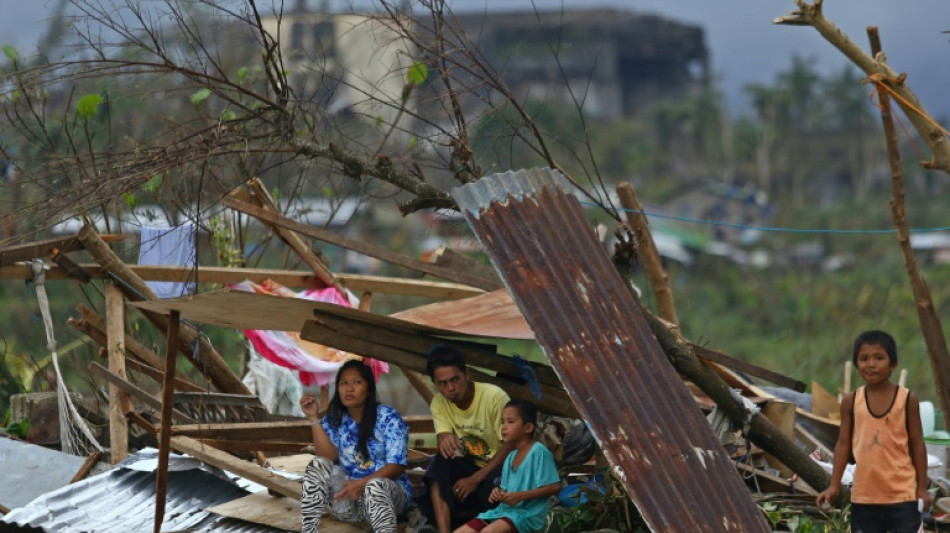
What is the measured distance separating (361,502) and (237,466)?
29.7 inches

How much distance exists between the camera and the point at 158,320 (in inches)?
303

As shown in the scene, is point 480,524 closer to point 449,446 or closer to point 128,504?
point 449,446

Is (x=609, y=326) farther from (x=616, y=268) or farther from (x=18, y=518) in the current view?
(x=18, y=518)

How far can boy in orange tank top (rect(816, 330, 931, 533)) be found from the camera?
5.04 meters

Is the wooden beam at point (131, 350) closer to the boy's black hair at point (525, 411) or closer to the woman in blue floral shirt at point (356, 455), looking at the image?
the woman in blue floral shirt at point (356, 455)

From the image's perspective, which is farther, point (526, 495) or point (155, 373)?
point (155, 373)

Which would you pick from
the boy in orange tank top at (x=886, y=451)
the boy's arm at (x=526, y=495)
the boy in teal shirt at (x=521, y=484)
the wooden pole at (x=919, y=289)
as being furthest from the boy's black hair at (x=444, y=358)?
the wooden pole at (x=919, y=289)

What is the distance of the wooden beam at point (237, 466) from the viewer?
631 cm

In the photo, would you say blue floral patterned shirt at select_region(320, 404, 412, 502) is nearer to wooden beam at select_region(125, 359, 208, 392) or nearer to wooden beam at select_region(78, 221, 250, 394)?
wooden beam at select_region(78, 221, 250, 394)

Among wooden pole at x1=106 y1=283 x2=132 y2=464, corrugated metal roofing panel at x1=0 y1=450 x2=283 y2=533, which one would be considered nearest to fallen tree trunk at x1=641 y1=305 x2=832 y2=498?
corrugated metal roofing panel at x1=0 y1=450 x2=283 y2=533

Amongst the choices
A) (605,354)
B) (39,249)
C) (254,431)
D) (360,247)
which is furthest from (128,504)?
(605,354)

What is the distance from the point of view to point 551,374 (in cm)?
655

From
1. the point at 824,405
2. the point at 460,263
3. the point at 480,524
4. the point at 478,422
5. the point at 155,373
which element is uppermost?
the point at 460,263

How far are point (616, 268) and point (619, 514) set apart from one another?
1161 mm
